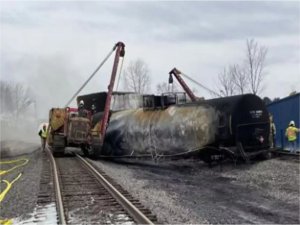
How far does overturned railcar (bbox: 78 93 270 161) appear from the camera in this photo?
1755cm

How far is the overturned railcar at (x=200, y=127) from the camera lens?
1755 cm

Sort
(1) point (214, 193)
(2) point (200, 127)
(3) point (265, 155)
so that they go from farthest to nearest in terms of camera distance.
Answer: (3) point (265, 155)
(2) point (200, 127)
(1) point (214, 193)

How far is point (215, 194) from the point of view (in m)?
12.5

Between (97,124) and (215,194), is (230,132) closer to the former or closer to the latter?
(215,194)

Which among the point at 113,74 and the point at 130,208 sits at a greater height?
the point at 113,74

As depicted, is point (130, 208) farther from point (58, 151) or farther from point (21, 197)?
point (58, 151)

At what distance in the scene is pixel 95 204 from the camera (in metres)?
9.97

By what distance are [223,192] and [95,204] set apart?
438cm

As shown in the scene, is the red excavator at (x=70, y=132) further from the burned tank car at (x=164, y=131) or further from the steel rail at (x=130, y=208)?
the steel rail at (x=130, y=208)

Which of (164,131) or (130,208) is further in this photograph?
(164,131)

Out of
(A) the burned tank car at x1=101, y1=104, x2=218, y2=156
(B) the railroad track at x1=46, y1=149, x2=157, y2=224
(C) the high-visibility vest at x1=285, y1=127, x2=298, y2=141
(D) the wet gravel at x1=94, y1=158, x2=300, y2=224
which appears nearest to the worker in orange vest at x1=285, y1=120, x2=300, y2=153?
(C) the high-visibility vest at x1=285, y1=127, x2=298, y2=141

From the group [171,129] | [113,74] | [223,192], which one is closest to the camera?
[223,192]

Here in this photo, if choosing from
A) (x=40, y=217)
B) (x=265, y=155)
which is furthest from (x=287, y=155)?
(x=40, y=217)

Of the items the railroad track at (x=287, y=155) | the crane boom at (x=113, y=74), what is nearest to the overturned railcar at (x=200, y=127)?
the railroad track at (x=287, y=155)
